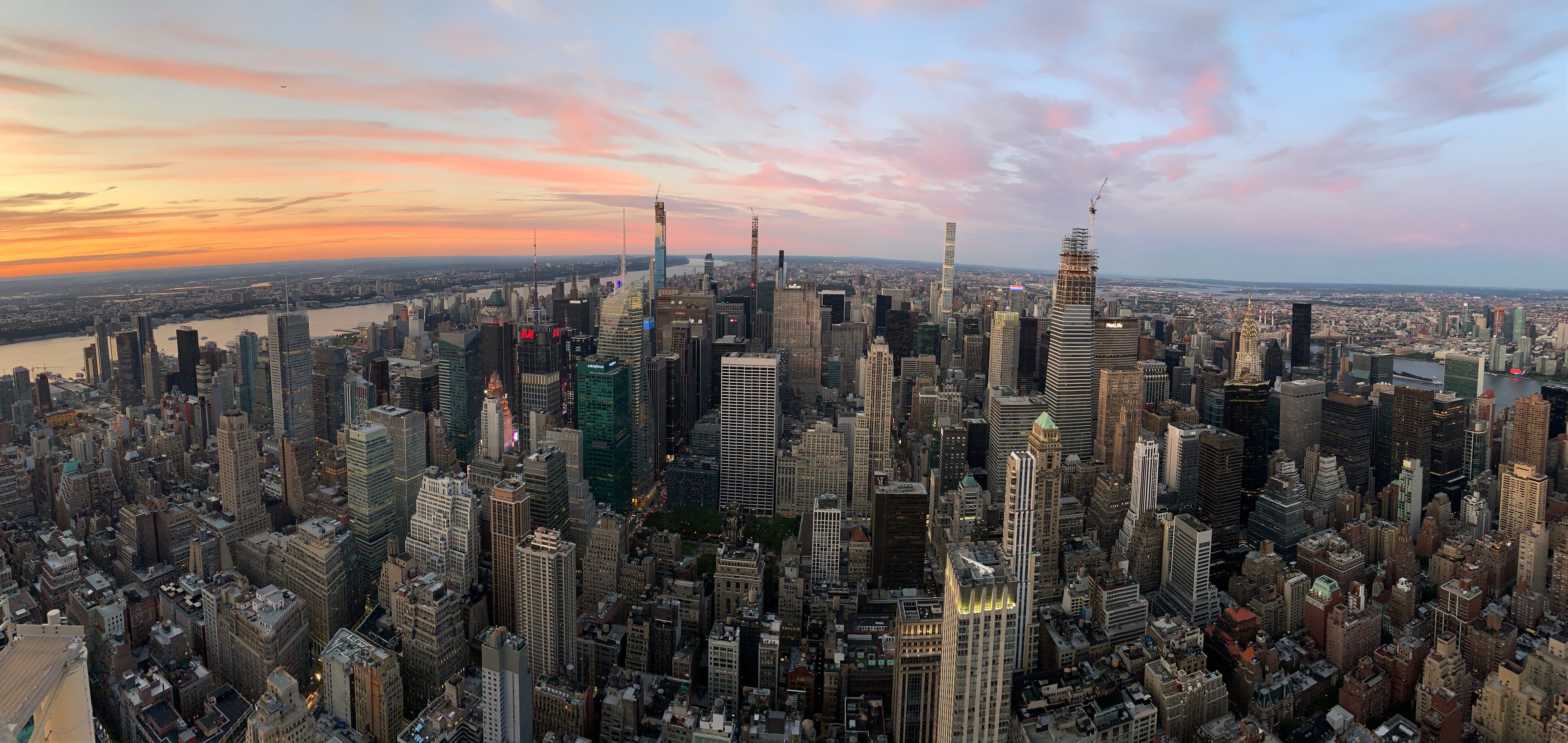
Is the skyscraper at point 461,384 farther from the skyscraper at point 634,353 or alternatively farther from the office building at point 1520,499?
the office building at point 1520,499

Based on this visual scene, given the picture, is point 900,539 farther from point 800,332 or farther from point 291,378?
point 800,332

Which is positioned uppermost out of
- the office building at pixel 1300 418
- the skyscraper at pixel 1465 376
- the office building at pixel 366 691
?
the skyscraper at pixel 1465 376

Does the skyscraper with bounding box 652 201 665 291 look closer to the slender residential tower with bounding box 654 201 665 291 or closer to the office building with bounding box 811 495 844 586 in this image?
the slender residential tower with bounding box 654 201 665 291

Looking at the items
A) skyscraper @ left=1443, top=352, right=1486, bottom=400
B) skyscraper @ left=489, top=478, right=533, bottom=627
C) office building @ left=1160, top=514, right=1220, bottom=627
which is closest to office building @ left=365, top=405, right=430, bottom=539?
skyscraper @ left=489, top=478, right=533, bottom=627

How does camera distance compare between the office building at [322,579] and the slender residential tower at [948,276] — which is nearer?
the office building at [322,579]

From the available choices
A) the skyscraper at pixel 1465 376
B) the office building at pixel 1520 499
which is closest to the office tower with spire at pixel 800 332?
the skyscraper at pixel 1465 376
